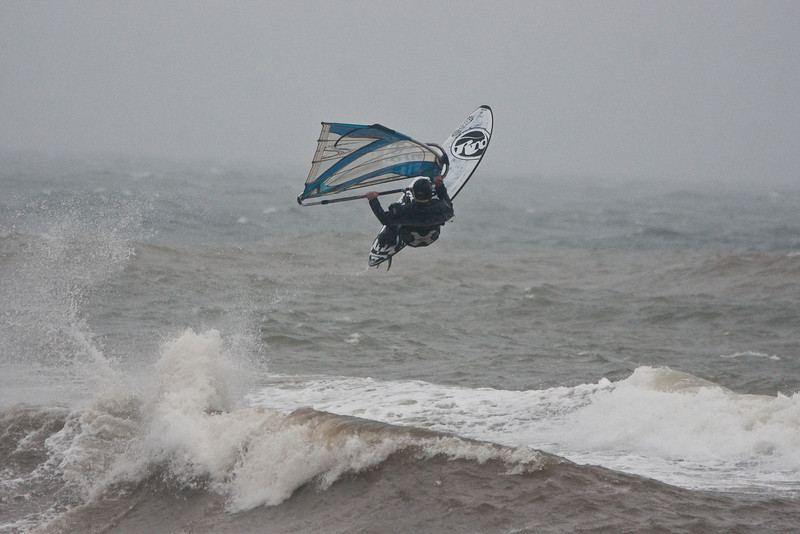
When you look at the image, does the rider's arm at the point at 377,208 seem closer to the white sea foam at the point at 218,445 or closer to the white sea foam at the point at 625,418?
the white sea foam at the point at 218,445

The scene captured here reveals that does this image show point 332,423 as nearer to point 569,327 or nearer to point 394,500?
point 394,500

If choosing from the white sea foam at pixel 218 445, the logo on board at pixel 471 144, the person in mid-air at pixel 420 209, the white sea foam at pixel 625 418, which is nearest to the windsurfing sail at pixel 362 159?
the person in mid-air at pixel 420 209

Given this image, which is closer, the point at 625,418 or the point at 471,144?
the point at 625,418

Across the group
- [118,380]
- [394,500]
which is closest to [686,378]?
[394,500]

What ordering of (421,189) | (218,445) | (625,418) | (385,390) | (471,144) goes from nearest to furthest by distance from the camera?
(421,189) < (218,445) < (625,418) < (471,144) < (385,390)

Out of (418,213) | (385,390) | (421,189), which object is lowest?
(385,390)

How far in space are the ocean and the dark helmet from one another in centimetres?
227

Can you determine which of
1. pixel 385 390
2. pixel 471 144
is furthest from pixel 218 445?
pixel 471 144

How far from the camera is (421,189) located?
9617 mm

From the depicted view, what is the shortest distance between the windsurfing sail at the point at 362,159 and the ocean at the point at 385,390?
2.39 m

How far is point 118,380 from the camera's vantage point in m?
12.1

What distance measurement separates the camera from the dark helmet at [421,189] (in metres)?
9.62

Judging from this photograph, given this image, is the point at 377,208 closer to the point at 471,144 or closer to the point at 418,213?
the point at 418,213

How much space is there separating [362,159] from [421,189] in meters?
0.73
